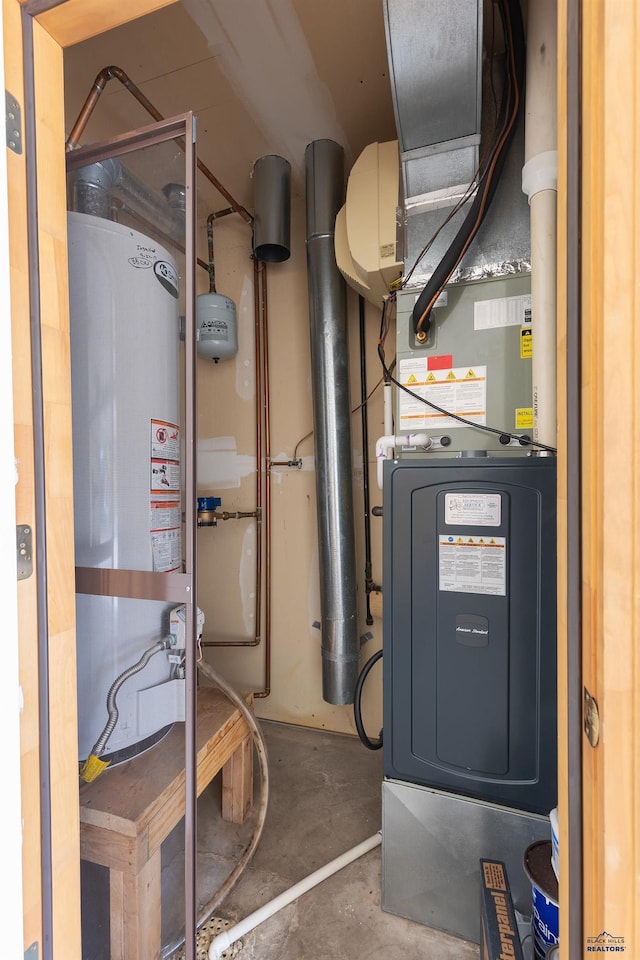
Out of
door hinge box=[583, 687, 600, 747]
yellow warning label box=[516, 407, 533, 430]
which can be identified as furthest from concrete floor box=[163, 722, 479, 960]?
yellow warning label box=[516, 407, 533, 430]

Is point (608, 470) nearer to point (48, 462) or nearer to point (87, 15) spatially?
point (48, 462)

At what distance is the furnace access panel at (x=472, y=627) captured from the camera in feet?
3.48

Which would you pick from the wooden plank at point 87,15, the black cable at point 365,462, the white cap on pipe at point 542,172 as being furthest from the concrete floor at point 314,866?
the white cap on pipe at point 542,172

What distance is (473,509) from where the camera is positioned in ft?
3.67

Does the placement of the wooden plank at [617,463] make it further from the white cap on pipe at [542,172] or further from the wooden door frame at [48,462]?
the wooden door frame at [48,462]

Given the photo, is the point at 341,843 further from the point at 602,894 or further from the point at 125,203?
the point at 125,203

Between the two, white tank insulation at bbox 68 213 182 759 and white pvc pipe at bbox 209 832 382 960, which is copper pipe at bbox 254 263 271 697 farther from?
white tank insulation at bbox 68 213 182 759

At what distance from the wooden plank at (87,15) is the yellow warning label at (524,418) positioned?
1.12 meters

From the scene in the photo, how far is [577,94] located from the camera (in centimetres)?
51

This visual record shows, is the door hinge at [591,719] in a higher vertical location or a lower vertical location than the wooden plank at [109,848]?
higher

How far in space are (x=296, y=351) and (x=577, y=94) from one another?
170 cm

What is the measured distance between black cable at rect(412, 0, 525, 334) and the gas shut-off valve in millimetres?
1025

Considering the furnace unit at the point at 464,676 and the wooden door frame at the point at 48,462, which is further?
the furnace unit at the point at 464,676

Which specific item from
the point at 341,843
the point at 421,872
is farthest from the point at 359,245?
the point at 341,843
